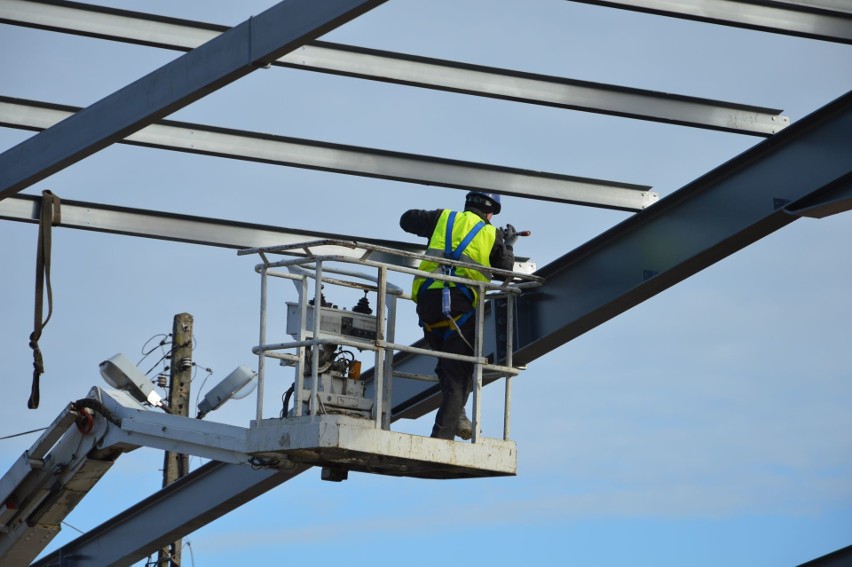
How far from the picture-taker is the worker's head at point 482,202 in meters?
11.2

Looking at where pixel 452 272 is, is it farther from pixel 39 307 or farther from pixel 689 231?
pixel 39 307

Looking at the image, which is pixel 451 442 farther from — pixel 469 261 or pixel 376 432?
pixel 469 261

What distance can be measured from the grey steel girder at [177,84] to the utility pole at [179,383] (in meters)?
7.98

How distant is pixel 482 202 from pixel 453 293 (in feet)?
2.82

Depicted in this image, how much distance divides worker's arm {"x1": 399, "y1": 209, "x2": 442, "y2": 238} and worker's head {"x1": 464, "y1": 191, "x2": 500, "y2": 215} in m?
0.27

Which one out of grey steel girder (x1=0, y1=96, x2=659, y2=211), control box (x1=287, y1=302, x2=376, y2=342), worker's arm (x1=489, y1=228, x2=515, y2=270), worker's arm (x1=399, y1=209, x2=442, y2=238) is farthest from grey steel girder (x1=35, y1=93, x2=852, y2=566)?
control box (x1=287, y1=302, x2=376, y2=342)

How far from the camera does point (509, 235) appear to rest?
11.3 metres

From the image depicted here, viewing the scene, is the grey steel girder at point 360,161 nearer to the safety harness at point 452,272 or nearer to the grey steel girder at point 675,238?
the grey steel girder at point 675,238

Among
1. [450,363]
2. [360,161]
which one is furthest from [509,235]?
[360,161]

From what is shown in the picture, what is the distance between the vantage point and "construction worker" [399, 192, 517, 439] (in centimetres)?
1059

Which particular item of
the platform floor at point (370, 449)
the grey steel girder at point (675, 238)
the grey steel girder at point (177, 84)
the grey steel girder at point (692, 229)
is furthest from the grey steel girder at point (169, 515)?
the grey steel girder at point (177, 84)

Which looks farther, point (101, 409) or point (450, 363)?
point (101, 409)

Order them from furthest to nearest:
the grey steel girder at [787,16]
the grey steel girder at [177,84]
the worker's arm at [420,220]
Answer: the grey steel girder at [787,16] < the worker's arm at [420,220] < the grey steel girder at [177,84]

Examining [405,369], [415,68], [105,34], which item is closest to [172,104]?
[105,34]
